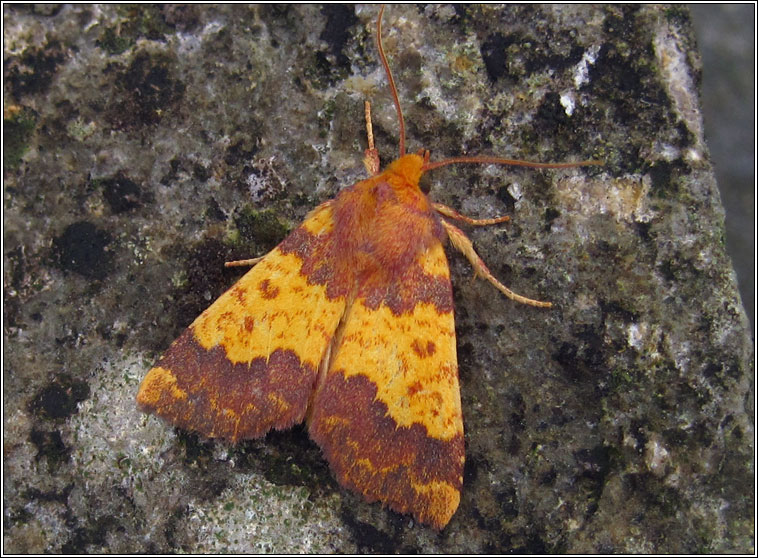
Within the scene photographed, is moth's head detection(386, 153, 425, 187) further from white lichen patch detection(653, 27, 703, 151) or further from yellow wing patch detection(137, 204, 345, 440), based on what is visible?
white lichen patch detection(653, 27, 703, 151)

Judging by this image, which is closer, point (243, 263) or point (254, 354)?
point (254, 354)

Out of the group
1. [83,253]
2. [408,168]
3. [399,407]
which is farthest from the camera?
[83,253]

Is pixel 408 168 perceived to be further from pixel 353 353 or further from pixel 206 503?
pixel 206 503

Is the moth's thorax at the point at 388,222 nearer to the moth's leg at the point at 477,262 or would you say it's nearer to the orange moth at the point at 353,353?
the orange moth at the point at 353,353

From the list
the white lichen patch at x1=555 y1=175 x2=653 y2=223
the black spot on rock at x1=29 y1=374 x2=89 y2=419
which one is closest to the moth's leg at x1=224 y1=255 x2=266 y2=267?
the black spot on rock at x1=29 y1=374 x2=89 y2=419

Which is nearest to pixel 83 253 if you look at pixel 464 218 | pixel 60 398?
pixel 60 398

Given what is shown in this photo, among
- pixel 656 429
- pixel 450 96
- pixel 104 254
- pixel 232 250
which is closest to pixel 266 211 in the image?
pixel 232 250

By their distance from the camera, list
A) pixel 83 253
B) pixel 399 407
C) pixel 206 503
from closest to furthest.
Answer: pixel 399 407, pixel 206 503, pixel 83 253

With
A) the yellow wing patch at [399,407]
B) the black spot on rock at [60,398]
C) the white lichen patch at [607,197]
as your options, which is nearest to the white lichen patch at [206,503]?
the black spot on rock at [60,398]
